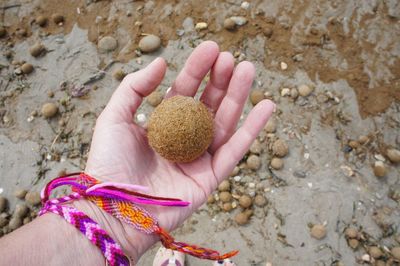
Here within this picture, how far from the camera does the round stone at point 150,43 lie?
4.00 m

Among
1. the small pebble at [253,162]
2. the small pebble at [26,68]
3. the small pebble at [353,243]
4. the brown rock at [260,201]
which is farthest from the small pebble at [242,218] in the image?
the small pebble at [26,68]

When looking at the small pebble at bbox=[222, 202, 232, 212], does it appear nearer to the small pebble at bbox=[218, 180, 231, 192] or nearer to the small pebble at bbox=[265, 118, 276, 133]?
the small pebble at bbox=[218, 180, 231, 192]

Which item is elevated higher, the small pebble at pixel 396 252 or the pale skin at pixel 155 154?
the pale skin at pixel 155 154

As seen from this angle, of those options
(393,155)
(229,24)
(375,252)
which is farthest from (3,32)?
(375,252)

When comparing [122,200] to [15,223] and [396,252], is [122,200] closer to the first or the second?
[15,223]

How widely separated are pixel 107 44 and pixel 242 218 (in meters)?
2.40

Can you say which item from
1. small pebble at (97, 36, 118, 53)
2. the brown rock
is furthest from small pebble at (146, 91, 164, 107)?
the brown rock

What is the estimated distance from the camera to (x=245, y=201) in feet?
10.9

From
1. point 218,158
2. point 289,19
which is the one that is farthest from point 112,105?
point 289,19

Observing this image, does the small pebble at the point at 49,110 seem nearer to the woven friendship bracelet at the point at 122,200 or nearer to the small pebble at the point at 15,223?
the small pebble at the point at 15,223

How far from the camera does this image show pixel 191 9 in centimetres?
423

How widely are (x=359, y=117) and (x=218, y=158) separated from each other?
71.1 inches

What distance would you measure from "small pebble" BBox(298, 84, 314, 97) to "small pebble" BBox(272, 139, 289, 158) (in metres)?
0.58

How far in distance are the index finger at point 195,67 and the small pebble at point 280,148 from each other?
1.11 meters
